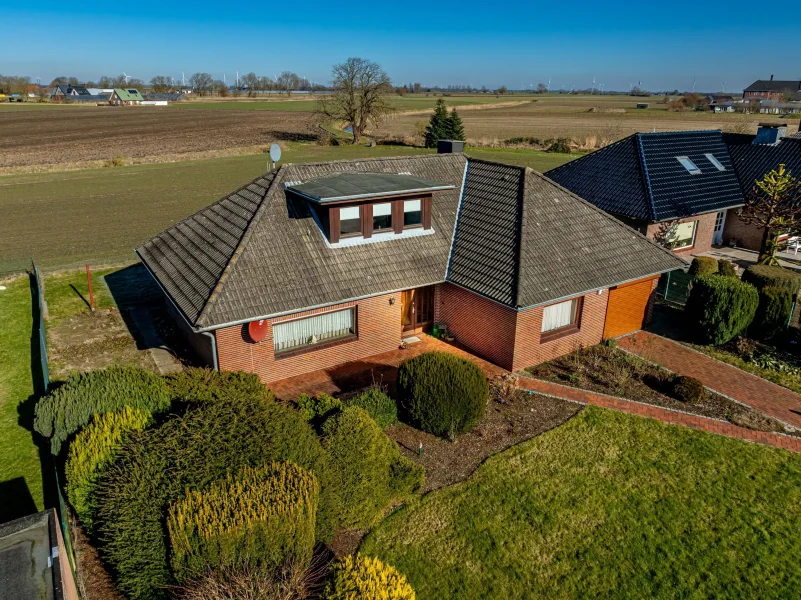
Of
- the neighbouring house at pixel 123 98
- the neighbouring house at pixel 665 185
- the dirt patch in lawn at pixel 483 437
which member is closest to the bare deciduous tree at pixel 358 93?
the neighbouring house at pixel 665 185

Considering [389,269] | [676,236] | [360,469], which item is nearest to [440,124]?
[676,236]

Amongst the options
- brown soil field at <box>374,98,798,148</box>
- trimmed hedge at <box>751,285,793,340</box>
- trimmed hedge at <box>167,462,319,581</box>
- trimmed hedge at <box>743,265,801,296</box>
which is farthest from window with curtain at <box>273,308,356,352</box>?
brown soil field at <box>374,98,798,148</box>

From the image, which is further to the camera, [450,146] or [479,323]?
[450,146]

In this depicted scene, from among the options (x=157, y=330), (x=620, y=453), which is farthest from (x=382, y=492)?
(x=157, y=330)

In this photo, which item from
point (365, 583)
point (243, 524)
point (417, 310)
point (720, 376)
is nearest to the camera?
point (365, 583)

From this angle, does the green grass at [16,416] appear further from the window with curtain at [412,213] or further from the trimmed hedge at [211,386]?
the window with curtain at [412,213]

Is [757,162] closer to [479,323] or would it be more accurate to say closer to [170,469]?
[479,323]

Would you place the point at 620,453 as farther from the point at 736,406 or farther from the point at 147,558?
the point at 147,558
